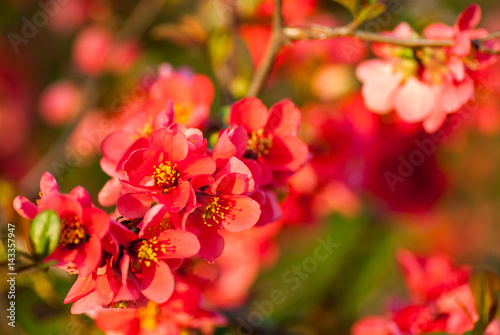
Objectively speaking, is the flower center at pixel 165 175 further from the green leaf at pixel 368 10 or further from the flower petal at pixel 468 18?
the flower petal at pixel 468 18

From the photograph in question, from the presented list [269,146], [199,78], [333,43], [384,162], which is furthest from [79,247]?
[333,43]

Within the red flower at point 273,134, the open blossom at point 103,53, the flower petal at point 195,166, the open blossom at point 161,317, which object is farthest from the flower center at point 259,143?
the open blossom at point 103,53

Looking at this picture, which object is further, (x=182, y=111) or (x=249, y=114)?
(x=182, y=111)

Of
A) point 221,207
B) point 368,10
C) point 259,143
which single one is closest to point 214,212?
point 221,207

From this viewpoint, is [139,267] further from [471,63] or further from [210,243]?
[471,63]

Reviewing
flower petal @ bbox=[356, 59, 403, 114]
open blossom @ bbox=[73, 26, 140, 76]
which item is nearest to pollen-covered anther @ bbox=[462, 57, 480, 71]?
flower petal @ bbox=[356, 59, 403, 114]
